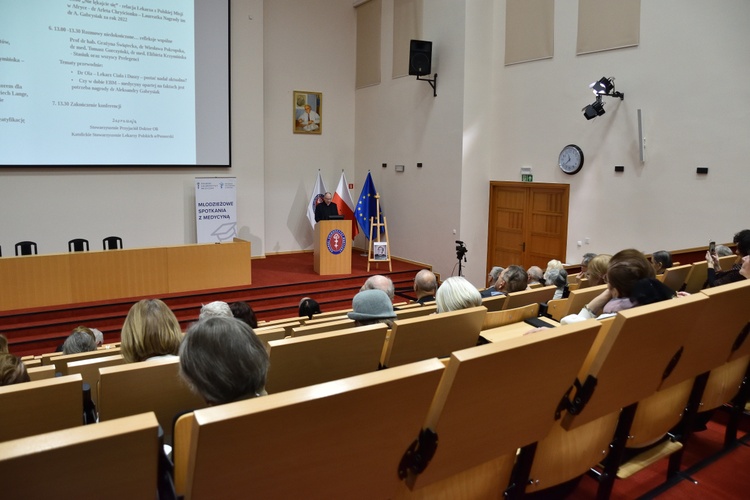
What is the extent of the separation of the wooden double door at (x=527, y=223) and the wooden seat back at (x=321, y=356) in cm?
654

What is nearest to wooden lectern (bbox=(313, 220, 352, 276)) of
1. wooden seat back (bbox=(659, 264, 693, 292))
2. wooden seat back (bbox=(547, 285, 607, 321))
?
wooden seat back (bbox=(659, 264, 693, 292))

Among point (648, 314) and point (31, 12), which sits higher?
point (31, 12)

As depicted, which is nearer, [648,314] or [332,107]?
[648,314]

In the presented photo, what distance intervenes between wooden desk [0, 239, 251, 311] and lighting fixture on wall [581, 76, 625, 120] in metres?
5.02

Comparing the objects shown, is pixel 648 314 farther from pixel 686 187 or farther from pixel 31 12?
pixel 31 12

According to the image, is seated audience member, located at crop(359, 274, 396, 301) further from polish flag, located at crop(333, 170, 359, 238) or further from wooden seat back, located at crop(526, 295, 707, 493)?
polish flag, located at crop(333, 170, 359, 238)

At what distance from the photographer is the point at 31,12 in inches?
305

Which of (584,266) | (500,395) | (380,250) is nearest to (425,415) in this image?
(500,395)

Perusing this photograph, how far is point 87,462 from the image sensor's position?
0.96m

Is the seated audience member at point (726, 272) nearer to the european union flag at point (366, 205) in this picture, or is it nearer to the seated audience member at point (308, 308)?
the seated audience member at point (308, 308)

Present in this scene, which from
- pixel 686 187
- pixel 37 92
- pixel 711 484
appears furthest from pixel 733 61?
pixel 37 92

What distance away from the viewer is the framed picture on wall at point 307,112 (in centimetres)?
1103

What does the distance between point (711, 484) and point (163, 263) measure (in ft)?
21.7

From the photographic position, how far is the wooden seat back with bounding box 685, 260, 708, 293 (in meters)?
4.49
